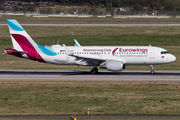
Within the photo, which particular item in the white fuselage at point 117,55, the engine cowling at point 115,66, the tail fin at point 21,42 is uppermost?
the tail fin at point 21,42

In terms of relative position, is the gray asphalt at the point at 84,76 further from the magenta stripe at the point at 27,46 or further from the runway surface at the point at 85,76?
the magenta stripe at the point at 27,46

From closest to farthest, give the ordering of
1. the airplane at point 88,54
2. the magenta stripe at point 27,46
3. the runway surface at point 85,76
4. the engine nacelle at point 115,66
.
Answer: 1. the runway surface at point 85,76
2. the engine nacelle at point 115,66
3. the airplane at point 88,54
4. the magenta stripe at point 27,46

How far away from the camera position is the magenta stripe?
4644cm

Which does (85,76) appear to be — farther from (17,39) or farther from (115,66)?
(17,39)

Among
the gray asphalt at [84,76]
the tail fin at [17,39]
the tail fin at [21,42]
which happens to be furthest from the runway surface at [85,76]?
the tail fin at [17,39]

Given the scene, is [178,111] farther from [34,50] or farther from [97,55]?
[34,50]

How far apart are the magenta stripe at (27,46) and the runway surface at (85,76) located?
2.75m

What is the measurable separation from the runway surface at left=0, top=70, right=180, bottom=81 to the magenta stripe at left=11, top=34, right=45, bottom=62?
2.75 m

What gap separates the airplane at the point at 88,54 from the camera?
150 ft

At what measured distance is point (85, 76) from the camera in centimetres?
4462

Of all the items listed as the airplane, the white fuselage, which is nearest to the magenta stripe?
the airplane

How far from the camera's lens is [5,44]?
76688 millimetres

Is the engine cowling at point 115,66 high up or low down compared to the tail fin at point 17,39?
down

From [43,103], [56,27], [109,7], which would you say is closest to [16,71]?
→ [43,103]
